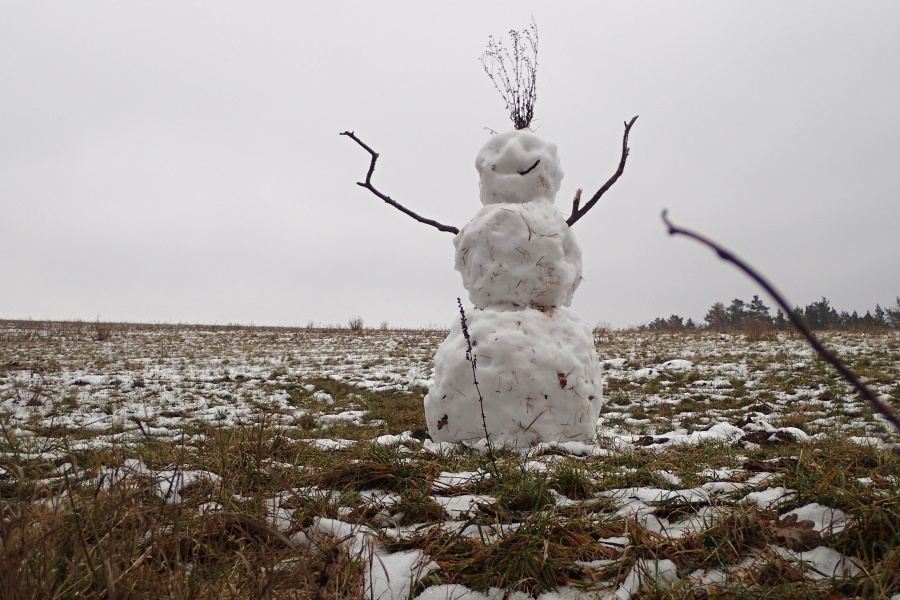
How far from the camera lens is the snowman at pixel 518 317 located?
12.7 ft

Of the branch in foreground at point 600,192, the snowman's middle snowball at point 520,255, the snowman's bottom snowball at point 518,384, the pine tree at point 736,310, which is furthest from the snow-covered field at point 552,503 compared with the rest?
the pine tree at point 736,310

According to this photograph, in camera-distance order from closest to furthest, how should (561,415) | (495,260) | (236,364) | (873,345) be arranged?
(561,415), (495,260), (873,345), (236,364)

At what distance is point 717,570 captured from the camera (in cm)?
157

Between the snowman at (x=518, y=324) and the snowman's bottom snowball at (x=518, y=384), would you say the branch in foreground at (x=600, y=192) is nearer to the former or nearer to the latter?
the snowman at (x=518, y=324)

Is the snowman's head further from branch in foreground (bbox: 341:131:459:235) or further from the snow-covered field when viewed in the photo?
the snow-covered field

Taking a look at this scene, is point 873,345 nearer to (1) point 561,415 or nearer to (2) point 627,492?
(1) point 561,415

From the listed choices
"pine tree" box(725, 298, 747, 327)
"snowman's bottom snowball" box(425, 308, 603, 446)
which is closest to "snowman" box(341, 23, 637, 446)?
"snowman's bottom snowball" box(425, 308, 603, 446)

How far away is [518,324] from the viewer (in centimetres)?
405

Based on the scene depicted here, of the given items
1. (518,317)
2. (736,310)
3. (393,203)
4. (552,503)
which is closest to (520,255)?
(518,317)

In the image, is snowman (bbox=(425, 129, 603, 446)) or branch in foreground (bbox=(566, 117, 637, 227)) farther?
branch in foreground (bbox=(566, 117, 637, 227))

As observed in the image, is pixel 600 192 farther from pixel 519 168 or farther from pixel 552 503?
pixel 552 503

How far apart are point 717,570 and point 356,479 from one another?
4.82ft

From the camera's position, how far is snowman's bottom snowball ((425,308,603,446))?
3865 mm

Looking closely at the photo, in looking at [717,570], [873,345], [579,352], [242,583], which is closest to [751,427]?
[579,352]
